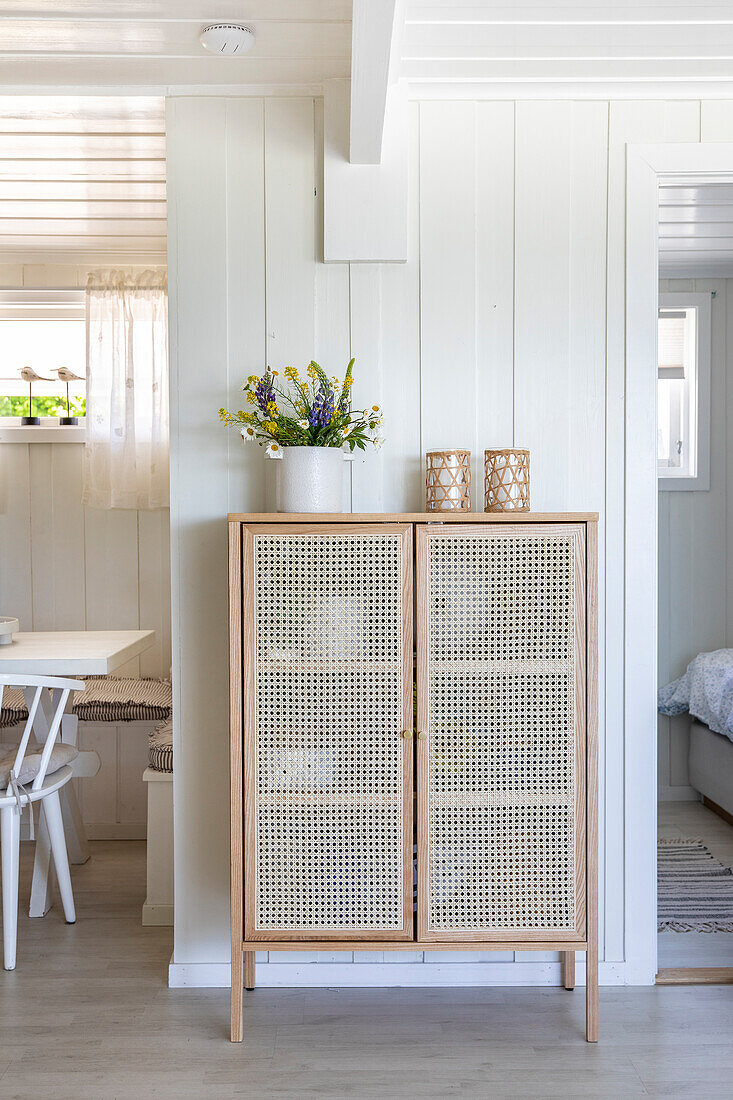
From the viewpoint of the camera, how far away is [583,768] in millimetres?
2340

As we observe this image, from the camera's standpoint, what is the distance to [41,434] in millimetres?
4246

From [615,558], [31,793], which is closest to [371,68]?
[615,558]

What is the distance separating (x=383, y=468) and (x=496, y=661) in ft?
2.18

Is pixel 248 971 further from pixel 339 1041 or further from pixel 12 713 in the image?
pixel 12 713

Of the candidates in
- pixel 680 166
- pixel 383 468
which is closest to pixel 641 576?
pixel 383 468

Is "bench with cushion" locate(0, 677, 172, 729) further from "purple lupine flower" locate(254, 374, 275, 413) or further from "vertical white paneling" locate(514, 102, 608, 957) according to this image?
"vertical white paneling" locate(514, 102, 608, 957)


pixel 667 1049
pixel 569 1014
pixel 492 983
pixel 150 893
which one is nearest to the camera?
pixel 667 1049

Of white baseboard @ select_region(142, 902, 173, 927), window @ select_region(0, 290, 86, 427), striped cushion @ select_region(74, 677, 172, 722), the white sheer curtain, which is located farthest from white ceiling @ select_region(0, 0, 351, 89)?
white baseboard @ select_region(142, 902, 173, 927)

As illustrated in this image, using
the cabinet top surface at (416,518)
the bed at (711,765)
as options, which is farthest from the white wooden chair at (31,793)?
the bed at (711,765)

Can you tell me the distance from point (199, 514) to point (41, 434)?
6.42 ft

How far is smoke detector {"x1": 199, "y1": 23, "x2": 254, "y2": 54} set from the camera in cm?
225

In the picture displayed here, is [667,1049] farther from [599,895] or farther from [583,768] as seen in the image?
[583,768]

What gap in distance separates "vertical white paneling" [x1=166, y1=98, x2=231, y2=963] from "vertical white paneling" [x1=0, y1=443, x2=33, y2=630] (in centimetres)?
194

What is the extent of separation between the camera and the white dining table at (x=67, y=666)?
9.34 feet
